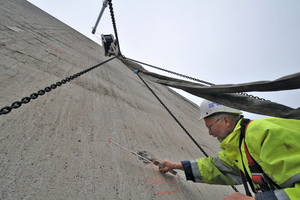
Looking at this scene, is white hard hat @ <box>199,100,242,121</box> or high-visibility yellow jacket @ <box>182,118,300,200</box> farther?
white hard hat @ <box>199,100,242,121</box>

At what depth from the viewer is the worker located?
2.49 feet

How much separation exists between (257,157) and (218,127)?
0.52 meters

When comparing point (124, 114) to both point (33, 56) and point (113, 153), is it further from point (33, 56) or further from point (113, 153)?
point (33, 56)

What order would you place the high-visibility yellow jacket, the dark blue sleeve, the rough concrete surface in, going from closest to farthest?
the high-visibility yellow jacket < the rough concrete surface < the dark blue sleeve

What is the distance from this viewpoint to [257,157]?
1007mm

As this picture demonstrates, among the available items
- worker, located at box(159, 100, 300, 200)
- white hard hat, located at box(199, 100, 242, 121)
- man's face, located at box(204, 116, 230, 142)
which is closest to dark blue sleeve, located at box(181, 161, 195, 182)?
worker, located at box(159, 100, 300, 200)

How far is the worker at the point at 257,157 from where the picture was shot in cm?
76

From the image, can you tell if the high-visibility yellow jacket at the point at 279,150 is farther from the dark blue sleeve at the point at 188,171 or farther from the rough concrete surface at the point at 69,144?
the rough concrete surface at the point at 69,144

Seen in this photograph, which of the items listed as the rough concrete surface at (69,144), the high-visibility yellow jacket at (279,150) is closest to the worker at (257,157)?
the high-visibility yellow jacket at (279,150)

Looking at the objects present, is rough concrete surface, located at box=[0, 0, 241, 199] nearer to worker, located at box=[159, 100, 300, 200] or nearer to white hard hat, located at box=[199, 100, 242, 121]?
worker, located at box=[159, 100, 300, 200]

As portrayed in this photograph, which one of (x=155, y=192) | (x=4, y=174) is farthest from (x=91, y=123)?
(x=155, y=192)

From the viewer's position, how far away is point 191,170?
1.58 metres

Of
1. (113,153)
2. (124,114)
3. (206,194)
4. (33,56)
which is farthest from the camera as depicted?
(124,114)

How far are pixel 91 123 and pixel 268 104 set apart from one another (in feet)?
5.59
